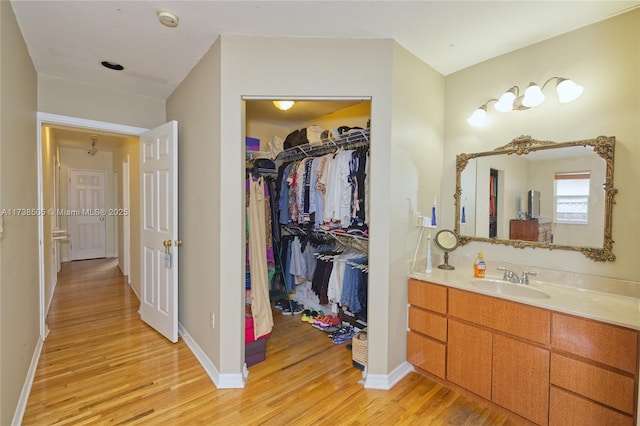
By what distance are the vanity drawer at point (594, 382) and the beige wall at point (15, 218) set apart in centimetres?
294

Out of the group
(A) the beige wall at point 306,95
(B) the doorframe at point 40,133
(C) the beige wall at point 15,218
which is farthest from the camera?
(B) the doorframe at point 40,133

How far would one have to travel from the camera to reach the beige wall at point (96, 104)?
2660 millimetres

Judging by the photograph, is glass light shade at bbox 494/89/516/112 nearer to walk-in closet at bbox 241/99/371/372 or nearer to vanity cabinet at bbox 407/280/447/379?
walk-in closet at bbox 241/99/371/372

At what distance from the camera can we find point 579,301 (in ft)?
5.62

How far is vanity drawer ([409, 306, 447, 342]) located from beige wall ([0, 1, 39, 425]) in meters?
2.48

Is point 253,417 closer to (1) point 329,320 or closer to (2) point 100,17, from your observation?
(1) point 329,320

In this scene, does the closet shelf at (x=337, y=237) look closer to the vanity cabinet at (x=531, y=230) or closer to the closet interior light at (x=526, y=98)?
the vanity cabinet at (x=531, y=230)

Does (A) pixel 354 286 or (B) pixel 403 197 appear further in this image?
(A) pixel 354 286

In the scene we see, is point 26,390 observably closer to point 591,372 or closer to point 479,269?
point 479,269

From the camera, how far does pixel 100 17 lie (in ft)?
6.11

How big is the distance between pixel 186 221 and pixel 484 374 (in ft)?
8.56

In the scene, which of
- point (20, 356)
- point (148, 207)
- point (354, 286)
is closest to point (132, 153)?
point (148, 207)

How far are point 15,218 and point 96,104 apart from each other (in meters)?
1.57

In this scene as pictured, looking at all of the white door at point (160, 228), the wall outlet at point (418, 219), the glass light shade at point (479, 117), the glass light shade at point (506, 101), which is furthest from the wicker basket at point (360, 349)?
the glass light shade at point (506, 101)
